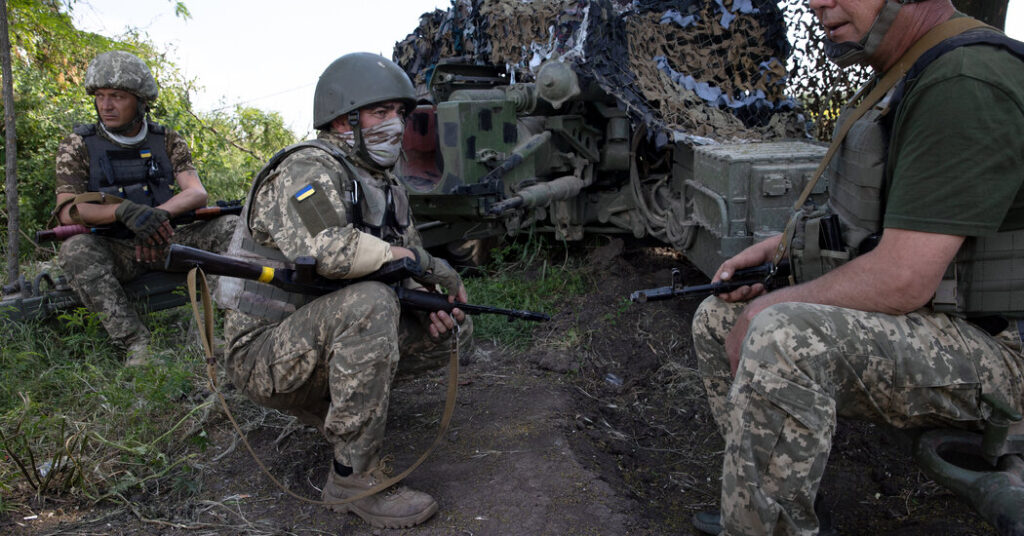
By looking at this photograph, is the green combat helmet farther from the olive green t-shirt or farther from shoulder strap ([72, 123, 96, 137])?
the olive green t-shirt

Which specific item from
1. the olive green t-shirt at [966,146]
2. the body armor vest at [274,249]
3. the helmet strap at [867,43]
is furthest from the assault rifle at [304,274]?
the olive green t-shirt at [966,146]

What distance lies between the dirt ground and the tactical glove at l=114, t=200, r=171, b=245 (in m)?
1.46

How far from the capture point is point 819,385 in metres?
2.26

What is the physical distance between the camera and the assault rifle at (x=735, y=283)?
289 centimetres

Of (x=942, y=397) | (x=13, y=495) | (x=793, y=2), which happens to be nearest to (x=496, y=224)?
(x=793, y=2)

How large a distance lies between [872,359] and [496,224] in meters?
4.43

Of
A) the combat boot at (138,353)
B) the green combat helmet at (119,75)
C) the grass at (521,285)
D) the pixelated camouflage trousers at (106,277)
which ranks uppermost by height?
the green combat helmet at (119,75)

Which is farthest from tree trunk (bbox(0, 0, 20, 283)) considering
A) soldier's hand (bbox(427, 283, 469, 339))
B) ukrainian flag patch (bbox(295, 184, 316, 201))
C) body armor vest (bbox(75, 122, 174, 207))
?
soldier's hand (bbox(427, 283, 469, 339))

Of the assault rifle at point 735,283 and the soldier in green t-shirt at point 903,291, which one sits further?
the assault rifle at point 735,283

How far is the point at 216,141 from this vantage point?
28.2 feet

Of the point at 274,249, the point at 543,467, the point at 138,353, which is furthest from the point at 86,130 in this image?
the point at 543,467

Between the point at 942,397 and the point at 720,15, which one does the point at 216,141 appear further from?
the point at 942,397

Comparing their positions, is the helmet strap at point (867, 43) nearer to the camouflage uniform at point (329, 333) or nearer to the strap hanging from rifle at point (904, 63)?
the strap hanging from rifle at point (904, 63)

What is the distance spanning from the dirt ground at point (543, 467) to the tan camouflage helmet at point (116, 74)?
2.31 metres
